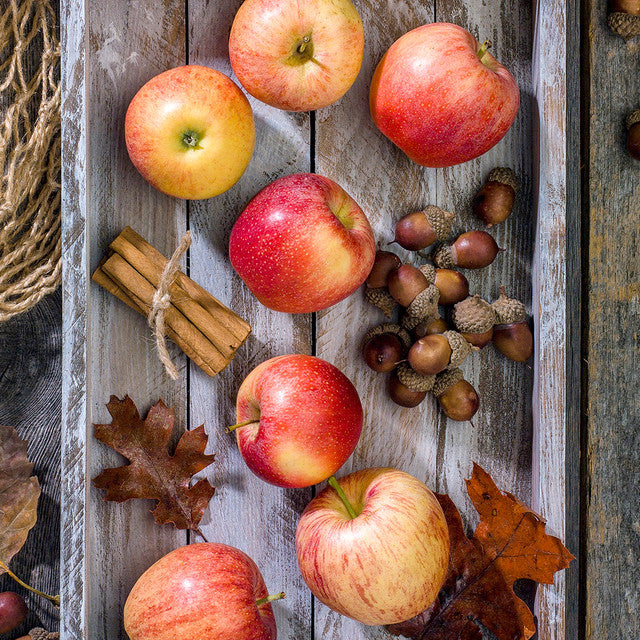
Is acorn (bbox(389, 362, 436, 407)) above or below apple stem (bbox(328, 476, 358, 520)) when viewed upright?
above

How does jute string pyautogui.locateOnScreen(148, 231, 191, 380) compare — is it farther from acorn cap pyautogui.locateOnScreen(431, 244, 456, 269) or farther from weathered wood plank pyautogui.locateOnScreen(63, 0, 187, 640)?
acorn cap pyautogui.locateOnScreen(431, 244, 456, 269)

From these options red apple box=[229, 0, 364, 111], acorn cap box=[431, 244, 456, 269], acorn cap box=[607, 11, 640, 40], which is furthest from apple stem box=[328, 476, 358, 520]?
acorn cap box=[607, 11, 640, 40]

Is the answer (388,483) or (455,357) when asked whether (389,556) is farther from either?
(455,357)

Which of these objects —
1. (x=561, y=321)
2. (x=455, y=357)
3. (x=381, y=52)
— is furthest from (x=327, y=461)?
(x=381, y=52)

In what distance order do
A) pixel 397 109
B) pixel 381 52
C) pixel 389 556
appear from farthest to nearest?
pixel 381 52 → pixel 397 109 → pixel 389 556

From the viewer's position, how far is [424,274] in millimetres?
1212

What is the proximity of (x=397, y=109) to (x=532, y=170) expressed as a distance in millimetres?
320

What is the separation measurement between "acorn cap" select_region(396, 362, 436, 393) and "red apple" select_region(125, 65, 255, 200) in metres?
0.48

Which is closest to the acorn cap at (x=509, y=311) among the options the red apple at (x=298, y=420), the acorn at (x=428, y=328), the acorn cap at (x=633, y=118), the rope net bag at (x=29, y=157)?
the acorn at (x=428, y=328)

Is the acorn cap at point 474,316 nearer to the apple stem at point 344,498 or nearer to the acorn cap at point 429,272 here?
the acorn cap at point 429,272

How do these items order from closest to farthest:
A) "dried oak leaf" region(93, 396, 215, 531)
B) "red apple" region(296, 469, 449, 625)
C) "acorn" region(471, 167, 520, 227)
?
"red apple" region(296, 469, 449, 625)
"dried oak leaf" region(93, 396, 215, 531)
"acorn" region(471, 167, 520, 227)

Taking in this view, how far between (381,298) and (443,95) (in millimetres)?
377

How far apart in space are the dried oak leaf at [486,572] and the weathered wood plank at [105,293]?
1.67 ft

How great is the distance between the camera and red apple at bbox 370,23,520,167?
109cm
